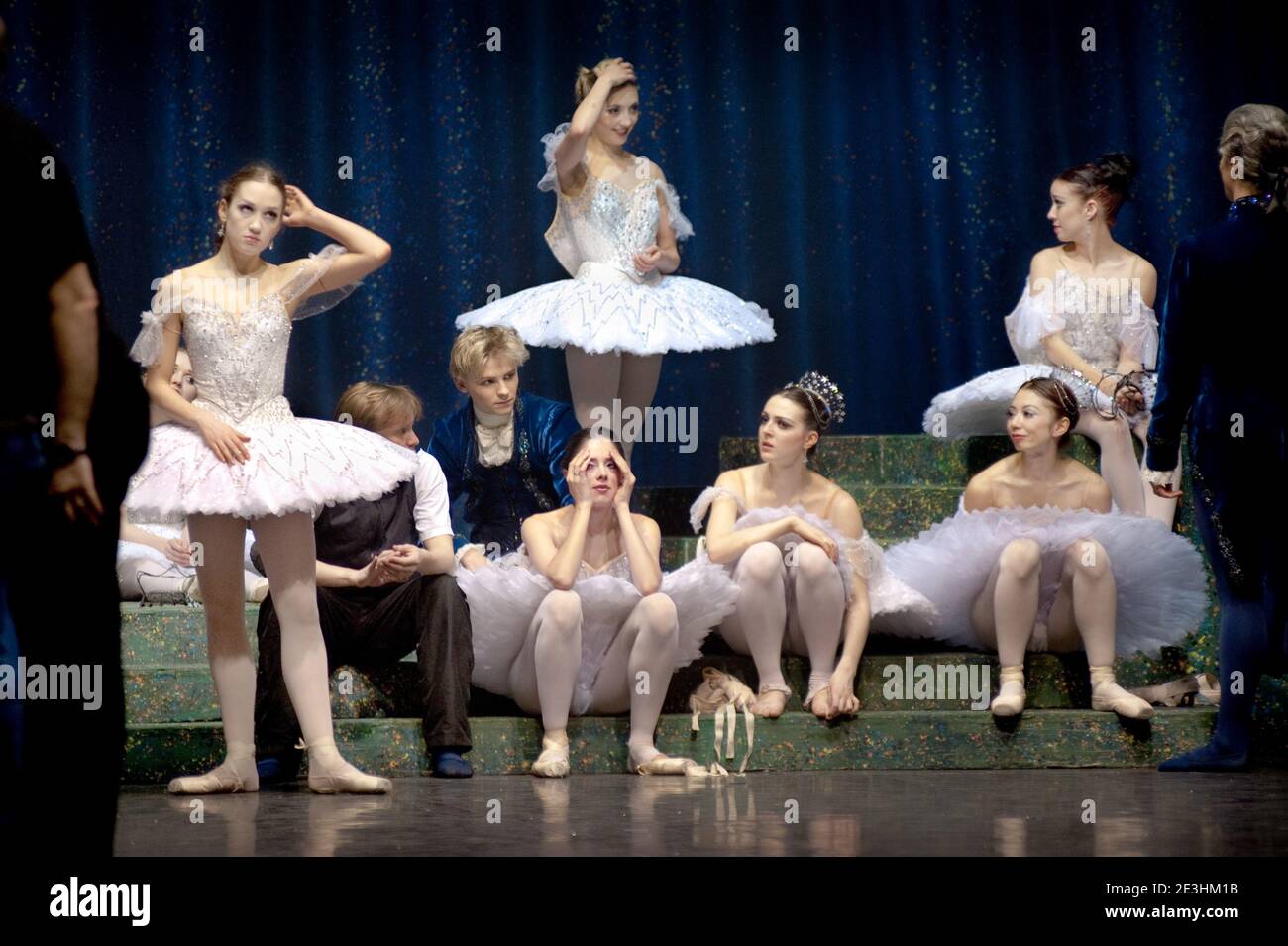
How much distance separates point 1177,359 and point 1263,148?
0.48 metres

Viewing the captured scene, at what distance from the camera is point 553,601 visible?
3947 mm

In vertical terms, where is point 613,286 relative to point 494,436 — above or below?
above

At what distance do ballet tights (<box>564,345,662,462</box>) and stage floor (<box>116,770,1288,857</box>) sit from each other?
1.61m

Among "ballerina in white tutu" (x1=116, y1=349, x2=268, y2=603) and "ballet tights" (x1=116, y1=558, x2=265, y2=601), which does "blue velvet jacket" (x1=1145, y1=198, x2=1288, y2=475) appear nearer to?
"ballerina in white tutu" (x1=116, y1=349, x2=268, y2=603)

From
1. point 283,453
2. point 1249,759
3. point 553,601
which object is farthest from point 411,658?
point 1249,759

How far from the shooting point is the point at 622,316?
507cm

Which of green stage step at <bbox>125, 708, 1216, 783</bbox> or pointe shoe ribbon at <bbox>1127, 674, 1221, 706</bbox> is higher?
pointe shoe ribbon at <bbox>1127, 674, 1221, 706</bbox>

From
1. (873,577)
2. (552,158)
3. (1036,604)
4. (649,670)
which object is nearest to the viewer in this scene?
(649,670)

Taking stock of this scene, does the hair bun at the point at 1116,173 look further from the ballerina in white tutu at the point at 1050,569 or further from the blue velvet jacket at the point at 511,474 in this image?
the blue velvet jacket at the point at 511,474

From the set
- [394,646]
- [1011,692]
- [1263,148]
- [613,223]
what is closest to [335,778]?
[394,646]

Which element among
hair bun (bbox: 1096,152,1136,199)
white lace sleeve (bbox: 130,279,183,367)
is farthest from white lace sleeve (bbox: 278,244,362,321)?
hair bun (bbox: 1096,152,1136,199)

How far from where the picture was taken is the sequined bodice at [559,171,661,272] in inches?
205

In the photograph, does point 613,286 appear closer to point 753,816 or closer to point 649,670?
point 649,670
